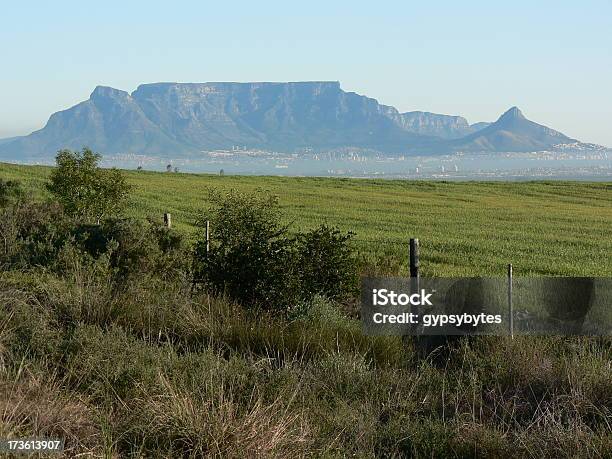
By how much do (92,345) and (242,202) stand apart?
7.41m

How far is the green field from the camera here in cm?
2614

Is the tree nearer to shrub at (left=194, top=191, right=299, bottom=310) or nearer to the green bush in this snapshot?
shrub at (left=194, top=191, right=299, bottom=310)

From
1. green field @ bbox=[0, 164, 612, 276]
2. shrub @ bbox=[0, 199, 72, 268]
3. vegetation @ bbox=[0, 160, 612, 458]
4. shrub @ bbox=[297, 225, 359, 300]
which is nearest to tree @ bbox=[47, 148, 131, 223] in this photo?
green field @ bbox=[0, 164, 612, 276]

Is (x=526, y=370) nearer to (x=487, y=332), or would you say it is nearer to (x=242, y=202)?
(x=487, y=332)

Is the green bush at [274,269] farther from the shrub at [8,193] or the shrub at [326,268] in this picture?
the shrub at [8,193]

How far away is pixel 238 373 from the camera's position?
23.5 ft

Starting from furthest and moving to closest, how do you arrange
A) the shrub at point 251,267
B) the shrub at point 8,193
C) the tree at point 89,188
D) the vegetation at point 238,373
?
the tree at point 89,188 → the shrub at point 8,193 → the shrub at point 251,267 → the vegetation at point 238,373

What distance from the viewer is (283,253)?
12023 millimetres

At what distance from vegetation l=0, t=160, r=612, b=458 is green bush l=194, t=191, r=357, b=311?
0.06m

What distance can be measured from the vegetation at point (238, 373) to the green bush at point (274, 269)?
0.06 metres

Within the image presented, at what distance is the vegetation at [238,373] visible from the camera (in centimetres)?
596

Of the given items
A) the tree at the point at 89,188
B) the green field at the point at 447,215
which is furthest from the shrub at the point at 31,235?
the tree at the point at 89,188

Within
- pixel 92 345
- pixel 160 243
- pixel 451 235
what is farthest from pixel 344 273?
pixel 451 235

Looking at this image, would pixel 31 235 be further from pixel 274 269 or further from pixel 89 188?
pixel 89 188
